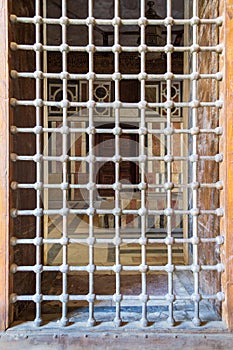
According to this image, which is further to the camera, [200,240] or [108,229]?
[108,229]

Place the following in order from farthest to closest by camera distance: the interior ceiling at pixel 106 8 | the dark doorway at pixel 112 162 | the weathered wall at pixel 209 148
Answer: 1. the dark doorway at pixel 112 162
2. the interior ceiling at pixel 106 8
3. the weathered wall at pixel 209 148

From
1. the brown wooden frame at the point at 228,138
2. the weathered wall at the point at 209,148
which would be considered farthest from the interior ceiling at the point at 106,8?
the brown wooden frame at the point at 228,138

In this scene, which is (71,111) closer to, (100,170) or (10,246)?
(100,170)

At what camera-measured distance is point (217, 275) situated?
1.12m

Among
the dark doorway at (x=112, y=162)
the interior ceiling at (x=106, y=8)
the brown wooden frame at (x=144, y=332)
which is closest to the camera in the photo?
the brown wooden frame at (x=144, y=332)

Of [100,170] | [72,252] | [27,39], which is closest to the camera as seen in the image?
[27,39]

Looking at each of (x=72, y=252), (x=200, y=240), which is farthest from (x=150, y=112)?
(x=200, y=240)

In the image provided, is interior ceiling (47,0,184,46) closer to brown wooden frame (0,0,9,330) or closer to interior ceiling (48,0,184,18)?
A: interior ceiling (48,0,184,18)

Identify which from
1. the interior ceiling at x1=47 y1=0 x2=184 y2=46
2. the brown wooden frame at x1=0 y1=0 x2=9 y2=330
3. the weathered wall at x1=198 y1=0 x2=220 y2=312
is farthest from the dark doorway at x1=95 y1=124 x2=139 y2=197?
the brown wooden frame at x1=0 y1=0 x2=9 y2=330

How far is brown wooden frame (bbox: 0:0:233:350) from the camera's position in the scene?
39.9 inches

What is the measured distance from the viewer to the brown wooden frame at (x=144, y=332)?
3.33 feet

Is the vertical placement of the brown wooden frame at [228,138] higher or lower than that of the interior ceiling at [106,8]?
lower

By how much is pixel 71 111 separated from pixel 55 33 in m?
1.18

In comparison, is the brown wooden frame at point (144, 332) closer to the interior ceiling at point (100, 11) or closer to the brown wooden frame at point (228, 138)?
the brown wooden frame at point (228, 138)
